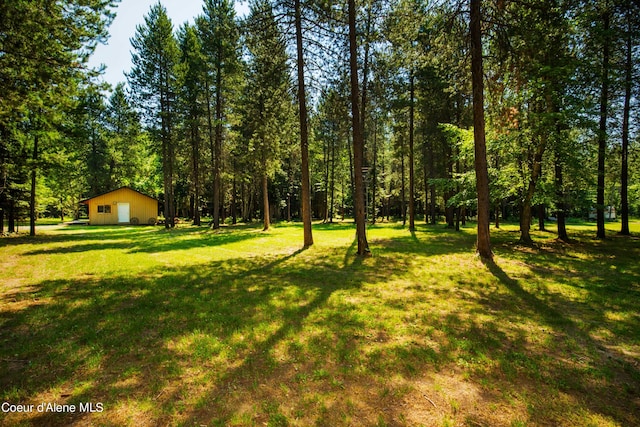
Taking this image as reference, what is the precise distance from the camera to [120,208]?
1281 inches

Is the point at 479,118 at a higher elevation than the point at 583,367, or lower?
higher

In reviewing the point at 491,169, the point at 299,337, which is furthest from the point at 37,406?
the point at 491,169

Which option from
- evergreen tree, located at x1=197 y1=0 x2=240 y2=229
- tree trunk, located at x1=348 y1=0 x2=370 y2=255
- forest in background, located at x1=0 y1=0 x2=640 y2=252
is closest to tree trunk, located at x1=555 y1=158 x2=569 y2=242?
forest in background, located at x1=0 y1=0 x2=640 y2=252

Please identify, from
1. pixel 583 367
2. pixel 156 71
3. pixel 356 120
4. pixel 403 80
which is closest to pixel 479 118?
pixel 356 120

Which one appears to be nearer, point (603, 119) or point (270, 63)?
point (270, 63)

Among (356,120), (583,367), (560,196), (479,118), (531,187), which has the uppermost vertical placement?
(356,120)

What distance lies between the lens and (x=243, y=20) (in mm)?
11195

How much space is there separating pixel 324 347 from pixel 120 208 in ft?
120

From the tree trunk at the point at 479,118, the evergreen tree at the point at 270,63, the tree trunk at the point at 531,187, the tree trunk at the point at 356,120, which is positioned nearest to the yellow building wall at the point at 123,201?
the evergreen tree at the point at 270,63

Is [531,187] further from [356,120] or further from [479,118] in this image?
[356,120]

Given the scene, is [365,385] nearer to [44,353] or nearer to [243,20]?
[44,353]

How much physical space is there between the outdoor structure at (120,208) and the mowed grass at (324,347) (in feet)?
92.2

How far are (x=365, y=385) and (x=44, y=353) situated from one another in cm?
401

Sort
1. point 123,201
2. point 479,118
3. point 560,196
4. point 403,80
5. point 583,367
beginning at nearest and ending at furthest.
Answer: point 583,367, point 479,118, point 560,196, point 403,80, point 123,201
